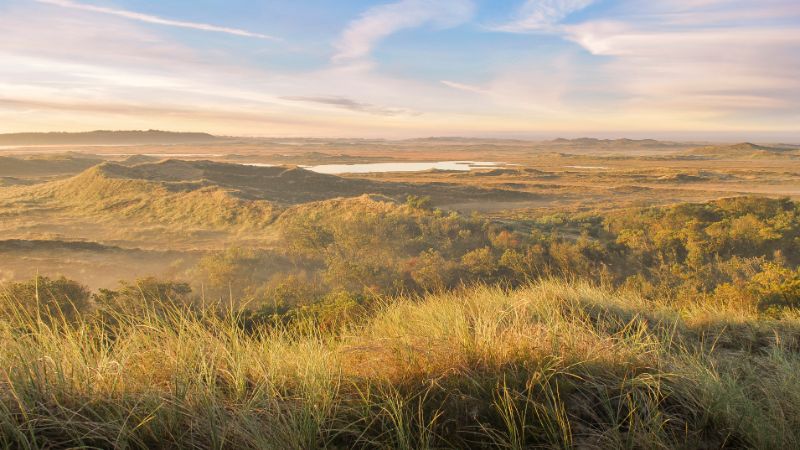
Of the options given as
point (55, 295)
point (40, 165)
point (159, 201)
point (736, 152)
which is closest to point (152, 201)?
point (159, 201)

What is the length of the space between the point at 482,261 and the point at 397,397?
1331cm

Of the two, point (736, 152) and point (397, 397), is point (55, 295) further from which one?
point (736, 152)

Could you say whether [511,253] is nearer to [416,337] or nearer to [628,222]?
[628,222]

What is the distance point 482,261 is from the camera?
51.6 feet

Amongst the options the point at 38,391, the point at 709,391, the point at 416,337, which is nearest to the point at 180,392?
the point at 38,391

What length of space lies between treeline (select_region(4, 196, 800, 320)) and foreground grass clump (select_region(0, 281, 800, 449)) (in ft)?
11.3

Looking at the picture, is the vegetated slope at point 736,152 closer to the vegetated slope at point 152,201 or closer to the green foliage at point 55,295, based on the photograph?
the vegetated slope at point 152,201

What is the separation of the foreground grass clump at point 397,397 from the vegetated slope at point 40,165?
78.0 metres

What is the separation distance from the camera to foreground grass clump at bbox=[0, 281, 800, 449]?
254cm

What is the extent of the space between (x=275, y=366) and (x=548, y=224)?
79.2ft

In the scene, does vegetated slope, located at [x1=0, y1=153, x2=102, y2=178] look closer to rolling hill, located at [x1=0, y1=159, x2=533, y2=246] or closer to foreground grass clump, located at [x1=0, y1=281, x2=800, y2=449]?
rolling hill, located at [x1=0, y1=159, x2=533, y2=246]

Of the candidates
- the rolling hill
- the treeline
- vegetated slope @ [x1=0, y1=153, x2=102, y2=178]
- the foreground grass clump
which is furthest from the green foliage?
vegetated slope @ [x1=0, y1=153, x2=102, y2=178]

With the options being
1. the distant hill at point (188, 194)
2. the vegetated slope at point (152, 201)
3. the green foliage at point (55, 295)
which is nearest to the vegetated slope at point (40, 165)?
the distant hill at point (188, 194)

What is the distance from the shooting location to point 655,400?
3064 mm
